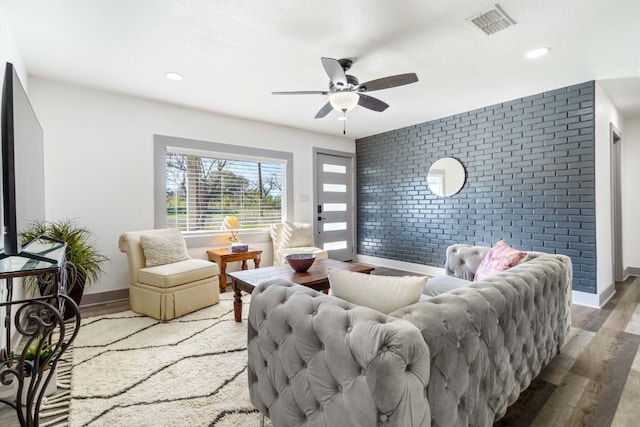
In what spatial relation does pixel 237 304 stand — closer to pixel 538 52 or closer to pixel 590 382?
pixel 590 382

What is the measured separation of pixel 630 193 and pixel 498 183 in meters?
2.38

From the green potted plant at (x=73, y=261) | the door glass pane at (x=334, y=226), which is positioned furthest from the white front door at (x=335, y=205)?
the green potted plant at (x=73, y=261)

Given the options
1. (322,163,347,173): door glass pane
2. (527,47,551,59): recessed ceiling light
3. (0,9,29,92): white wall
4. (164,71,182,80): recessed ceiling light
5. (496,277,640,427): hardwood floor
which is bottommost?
(496,277,640,427): hardwood floor

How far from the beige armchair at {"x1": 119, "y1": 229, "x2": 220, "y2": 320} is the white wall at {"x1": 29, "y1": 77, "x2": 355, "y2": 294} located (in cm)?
48

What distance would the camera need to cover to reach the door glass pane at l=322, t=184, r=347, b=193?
18.2 ft

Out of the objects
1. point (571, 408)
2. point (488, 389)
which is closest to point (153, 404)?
point (488, 389)

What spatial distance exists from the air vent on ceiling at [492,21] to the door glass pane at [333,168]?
3.51 meters

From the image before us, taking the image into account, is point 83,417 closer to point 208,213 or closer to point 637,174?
point 208,213

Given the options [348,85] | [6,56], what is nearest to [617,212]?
[348,85]

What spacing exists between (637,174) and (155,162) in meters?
6.79

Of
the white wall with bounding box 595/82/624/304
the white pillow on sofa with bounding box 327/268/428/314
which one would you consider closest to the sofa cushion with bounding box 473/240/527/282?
the white pillow on sofa with bounding box 327/268/428/314

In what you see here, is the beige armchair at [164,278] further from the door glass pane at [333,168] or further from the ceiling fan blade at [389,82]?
the door glass pane at [333,168]

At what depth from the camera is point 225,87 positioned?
3352mm

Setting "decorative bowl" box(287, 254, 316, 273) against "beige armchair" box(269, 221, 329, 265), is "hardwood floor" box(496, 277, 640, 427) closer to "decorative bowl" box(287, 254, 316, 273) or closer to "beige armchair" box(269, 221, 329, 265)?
"decorative bowl" box(287, 254, 316, 273)
